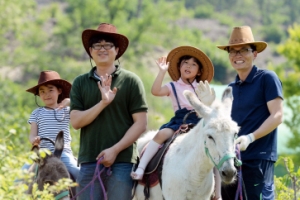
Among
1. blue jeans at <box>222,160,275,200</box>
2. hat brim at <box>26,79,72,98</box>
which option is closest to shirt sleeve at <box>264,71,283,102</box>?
blue jeans at <box>222,160,275,200</box>

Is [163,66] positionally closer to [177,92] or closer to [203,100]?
[177,92]

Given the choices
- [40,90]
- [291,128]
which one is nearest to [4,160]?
[40,90]

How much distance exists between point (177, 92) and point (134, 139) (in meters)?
1.05

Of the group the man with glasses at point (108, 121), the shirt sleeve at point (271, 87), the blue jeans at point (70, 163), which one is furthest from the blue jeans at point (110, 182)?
the shirt sleeve at point (271, 87)

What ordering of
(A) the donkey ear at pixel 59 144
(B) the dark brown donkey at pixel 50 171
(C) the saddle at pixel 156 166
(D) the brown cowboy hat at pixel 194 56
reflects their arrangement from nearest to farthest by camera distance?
(B) the dark brown donkey at pixel 50 171
(C) the saddle at pixel 156 166
(A) the donkey ear at pixel 59 144
(D) the brown cowboy hat at pixel 194 56

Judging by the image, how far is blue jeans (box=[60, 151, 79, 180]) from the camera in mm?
8422

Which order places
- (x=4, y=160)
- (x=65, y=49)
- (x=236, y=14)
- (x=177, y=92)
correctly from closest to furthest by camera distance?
(x=4, y=160) → (x=177, y=92) → (x=65, y=49) → (x=236, y=14)

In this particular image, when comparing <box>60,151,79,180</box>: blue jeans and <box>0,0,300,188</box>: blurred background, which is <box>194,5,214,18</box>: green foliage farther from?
<box>60,151,79,180</box>: blue jeans

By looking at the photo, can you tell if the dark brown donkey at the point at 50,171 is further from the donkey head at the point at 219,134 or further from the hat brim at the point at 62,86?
the donkey head at the point at 219,134

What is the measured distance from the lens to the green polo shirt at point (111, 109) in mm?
7375

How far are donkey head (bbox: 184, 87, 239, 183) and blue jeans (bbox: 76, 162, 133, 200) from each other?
1.05m

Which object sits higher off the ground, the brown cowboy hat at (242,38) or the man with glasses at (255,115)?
the brown cowboy hat at (242,38)

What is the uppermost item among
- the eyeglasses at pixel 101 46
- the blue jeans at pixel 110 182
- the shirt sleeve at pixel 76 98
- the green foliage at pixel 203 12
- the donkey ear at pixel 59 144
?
the green foliage at pixel 203 12

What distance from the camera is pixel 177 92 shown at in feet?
26.6
